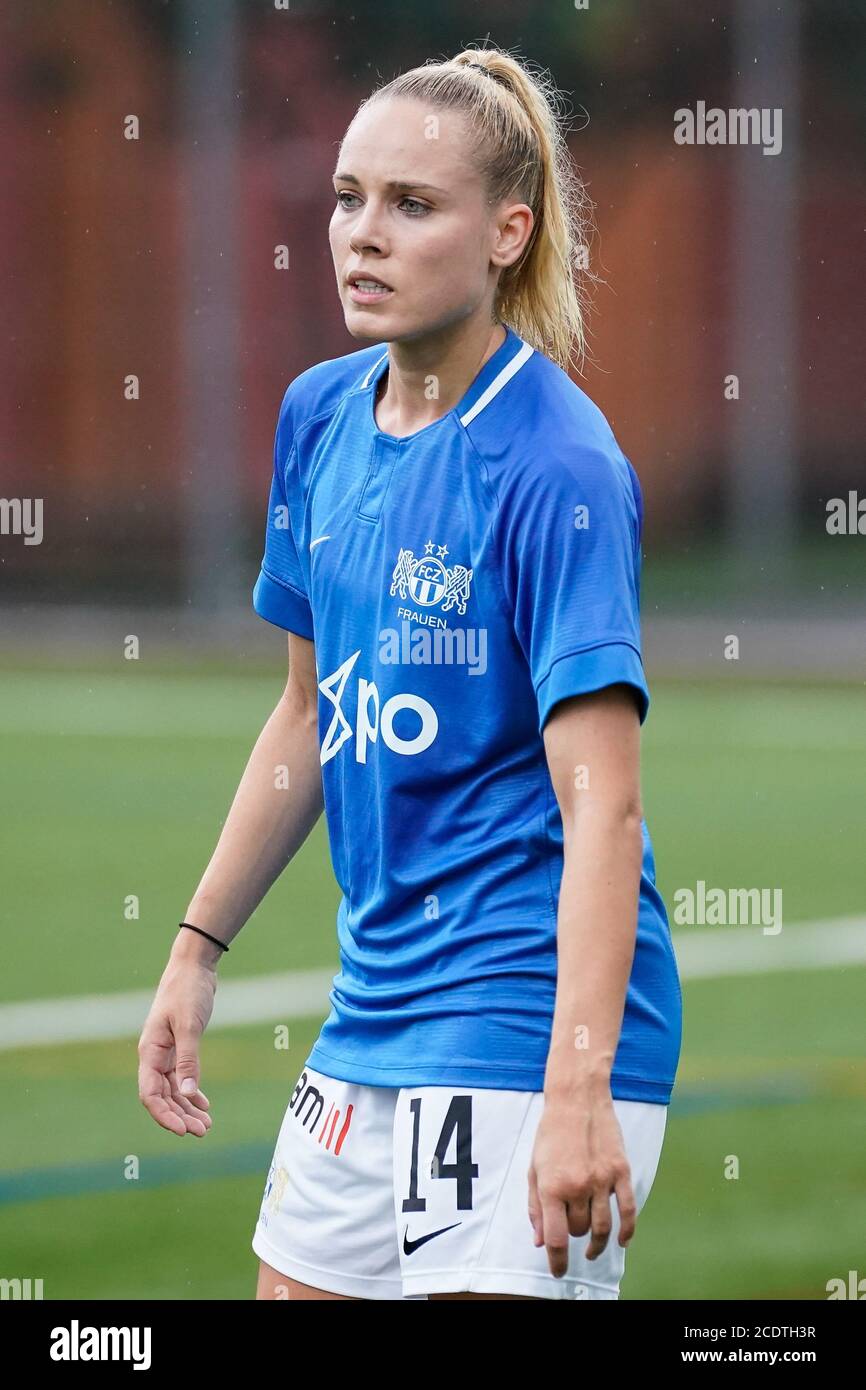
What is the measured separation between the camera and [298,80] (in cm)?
2422

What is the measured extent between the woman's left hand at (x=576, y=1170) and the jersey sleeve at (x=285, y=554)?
3.41 feet

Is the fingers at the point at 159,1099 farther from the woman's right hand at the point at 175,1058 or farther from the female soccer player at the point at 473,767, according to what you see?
the female soccer player at the point at 473,767

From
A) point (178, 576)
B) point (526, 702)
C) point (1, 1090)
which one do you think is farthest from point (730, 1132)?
point (178, 576)

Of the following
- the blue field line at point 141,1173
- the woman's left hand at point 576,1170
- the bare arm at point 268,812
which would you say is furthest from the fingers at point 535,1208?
the blue field line at point 141,1173

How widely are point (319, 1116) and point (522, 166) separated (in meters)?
1.34

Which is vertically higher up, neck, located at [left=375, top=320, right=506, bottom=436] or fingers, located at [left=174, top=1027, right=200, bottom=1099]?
neck, located at [left=375, top=320, right=506, bottom=436]

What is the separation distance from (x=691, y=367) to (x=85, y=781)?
11979 millimetres

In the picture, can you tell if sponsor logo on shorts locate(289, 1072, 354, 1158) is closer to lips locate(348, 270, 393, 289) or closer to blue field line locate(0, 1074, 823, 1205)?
lips locate(348, 270, 393, 289)

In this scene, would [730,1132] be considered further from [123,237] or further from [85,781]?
[123,237]

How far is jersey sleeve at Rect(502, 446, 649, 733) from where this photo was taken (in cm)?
288

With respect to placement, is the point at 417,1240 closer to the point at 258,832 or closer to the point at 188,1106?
the point at 188,1106

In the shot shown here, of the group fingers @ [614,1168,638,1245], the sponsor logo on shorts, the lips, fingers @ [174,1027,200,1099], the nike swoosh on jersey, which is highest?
the lips

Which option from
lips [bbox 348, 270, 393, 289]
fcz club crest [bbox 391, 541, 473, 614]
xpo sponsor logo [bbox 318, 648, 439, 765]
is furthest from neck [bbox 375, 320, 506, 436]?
xpo sponsor logo [bbox 318, 648, 439, 765]

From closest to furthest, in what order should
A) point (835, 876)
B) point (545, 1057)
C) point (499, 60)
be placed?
1. point (545, 1057)
2. point (499, 60)
3. point (835, 876)
